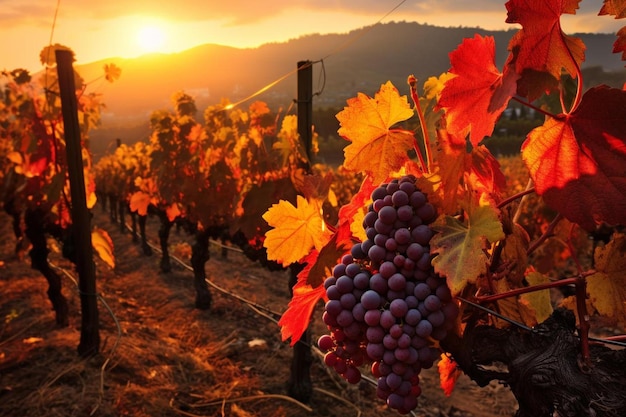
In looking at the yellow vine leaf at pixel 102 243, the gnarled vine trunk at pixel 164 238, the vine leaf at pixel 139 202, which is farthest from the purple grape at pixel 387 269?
the gnarled vine trunk at pixel 164 238

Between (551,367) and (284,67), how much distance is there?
125 metres

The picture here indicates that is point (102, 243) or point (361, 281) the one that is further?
point (102, 243)

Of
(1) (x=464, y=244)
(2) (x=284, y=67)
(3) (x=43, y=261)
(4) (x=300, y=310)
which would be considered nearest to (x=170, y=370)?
(3) (x=43, y=261)

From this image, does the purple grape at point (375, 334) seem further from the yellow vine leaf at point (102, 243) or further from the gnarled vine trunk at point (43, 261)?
the gnarled vine trunk at point (43, 261)

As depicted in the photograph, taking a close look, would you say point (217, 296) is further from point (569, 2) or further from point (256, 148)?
point (569, 2)

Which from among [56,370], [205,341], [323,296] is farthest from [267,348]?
[323,296]

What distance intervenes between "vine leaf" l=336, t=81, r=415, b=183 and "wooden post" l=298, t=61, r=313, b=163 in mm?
2793

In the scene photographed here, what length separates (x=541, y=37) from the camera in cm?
84

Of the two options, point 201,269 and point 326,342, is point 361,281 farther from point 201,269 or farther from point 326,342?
point 201,269

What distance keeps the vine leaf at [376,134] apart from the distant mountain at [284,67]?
83597 mm

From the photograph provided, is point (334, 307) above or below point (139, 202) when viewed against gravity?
above

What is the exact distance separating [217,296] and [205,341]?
1.87 m

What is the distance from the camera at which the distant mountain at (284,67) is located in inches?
3679

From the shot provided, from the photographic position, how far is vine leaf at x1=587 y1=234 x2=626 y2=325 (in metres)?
1.16
